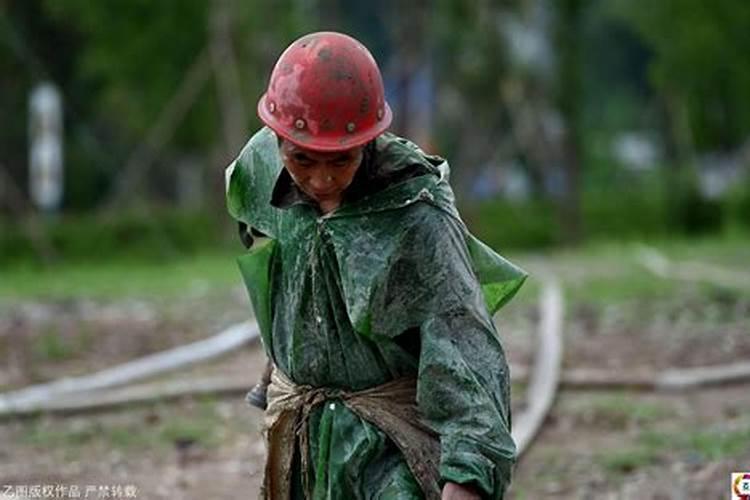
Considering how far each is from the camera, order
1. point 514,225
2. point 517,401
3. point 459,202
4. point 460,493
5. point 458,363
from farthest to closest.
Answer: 1. point 514,225
2. point 459,202
3. point 517,401
4. point 458,363
5. point 460,493

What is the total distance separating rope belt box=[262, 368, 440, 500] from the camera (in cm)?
366

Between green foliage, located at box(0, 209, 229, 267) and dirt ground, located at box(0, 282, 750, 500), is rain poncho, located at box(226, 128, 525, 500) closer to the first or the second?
dirt ground, located at box(0, 282, 750, 500)

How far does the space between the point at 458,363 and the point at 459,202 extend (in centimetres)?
2060

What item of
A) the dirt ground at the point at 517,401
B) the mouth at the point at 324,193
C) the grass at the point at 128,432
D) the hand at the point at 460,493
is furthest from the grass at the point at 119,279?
the hand at the point at 460,493

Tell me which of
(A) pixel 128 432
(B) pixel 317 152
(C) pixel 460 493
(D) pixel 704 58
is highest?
(B) pixel 317 152

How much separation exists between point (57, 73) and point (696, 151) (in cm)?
1072

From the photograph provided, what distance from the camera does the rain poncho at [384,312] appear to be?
353 centimetres

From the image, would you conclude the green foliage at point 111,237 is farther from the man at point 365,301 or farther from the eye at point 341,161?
the eye at point 341,161

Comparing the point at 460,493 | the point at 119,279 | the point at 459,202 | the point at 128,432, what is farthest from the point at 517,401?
the point at 459,202

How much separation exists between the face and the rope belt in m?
0.45

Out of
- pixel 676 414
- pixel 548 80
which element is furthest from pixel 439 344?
pixel 548 80

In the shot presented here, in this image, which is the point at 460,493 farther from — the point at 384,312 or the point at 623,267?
the point at 623,267

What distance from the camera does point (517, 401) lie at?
9.45m

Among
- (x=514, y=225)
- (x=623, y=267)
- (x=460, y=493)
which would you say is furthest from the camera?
(x=514, y=225)
